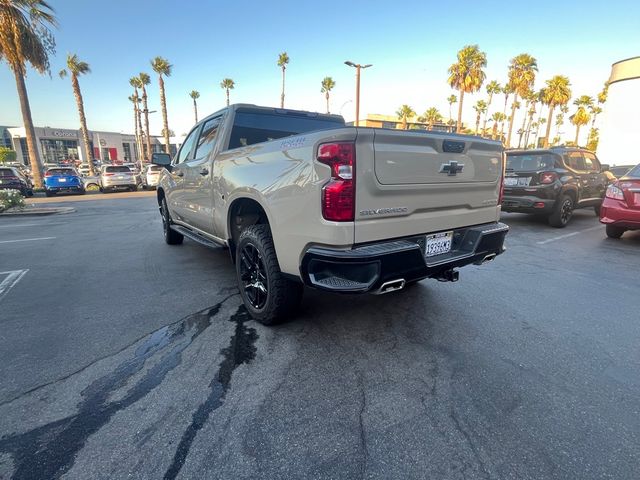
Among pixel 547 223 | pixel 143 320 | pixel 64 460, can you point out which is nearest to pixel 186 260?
pixel 143 320

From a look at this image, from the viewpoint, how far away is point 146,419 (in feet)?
6.64

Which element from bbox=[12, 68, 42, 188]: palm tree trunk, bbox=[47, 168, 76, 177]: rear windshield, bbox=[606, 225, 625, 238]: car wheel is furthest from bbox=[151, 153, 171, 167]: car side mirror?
bbox=[12, 68, 42, 188]: palm tree trunk

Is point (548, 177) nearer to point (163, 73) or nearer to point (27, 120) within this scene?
point (27, 120)

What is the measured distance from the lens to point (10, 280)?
453 centimetres

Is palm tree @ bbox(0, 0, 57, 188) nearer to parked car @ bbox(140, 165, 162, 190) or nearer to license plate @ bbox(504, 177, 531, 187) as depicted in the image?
parked car @ bbox(140, 165, 162, 190)

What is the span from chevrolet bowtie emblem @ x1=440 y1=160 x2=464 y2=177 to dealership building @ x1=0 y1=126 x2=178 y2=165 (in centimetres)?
5255

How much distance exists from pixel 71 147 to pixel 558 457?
7562 centimetres

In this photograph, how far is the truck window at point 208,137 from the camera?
165 inches

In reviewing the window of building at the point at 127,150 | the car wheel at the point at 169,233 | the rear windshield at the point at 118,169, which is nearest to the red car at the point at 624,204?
the car wheel at the point at 169,233

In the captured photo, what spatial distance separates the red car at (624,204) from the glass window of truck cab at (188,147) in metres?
7.09

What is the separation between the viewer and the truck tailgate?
232cm

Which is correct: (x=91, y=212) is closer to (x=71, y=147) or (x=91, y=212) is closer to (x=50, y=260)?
(x=50, y=260)

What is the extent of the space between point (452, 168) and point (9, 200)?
569 inches

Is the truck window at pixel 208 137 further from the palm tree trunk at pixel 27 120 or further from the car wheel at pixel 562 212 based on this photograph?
the palm tree trunk at pixel 27 120
